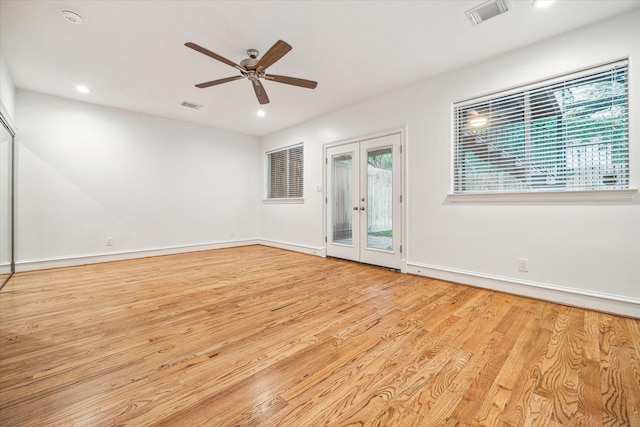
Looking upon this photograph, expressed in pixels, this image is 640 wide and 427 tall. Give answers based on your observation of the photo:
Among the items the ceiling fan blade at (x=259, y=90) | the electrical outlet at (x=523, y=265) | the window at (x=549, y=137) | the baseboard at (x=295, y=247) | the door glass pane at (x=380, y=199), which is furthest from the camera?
the baseboard at (x=295, y=247)

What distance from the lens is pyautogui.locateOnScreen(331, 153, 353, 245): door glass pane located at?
4.81 meters

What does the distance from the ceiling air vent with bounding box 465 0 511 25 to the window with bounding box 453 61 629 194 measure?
3.10ft

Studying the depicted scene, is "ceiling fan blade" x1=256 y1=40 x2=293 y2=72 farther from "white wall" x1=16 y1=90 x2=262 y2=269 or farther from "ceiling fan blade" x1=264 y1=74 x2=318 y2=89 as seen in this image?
"white wall" x1=16 y1=90 x2=262 y2=269

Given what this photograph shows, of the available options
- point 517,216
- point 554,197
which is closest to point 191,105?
point 517,216

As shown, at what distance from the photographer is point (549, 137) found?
283cm

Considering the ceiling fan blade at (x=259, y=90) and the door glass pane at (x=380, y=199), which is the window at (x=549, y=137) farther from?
the ceiling fan blade at (x=259, y=90)

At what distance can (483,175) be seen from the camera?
327 centimetres

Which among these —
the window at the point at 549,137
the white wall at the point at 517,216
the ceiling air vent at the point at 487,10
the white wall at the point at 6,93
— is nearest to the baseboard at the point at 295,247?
the white wall at the point at 517,216

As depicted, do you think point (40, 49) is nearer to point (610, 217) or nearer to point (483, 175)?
point (483, 175)

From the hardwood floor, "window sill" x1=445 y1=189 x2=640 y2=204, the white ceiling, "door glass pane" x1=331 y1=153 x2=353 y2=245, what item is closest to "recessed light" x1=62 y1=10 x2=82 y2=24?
the white ceiling

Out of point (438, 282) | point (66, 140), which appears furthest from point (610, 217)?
point (66, 140)

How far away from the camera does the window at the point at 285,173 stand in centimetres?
585

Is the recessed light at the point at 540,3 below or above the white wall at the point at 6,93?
above

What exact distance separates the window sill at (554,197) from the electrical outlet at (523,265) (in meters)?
0.64
